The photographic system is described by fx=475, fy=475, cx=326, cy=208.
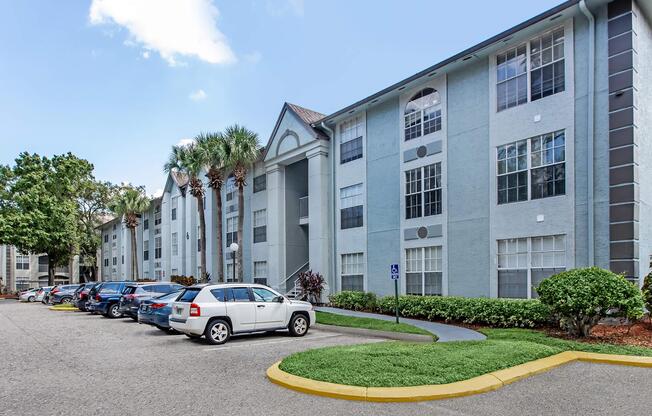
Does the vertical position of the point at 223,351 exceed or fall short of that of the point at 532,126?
it falls short

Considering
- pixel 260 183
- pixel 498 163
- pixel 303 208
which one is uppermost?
pixel 260 183

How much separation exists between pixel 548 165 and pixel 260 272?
1960cm

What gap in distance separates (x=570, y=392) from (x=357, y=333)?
25.6 ft

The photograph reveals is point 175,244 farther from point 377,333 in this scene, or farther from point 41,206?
point 377,333

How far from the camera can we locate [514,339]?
434 inches

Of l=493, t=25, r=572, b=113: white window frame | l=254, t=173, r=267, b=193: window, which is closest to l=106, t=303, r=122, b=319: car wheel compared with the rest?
l=254, t=173, r=267, b=193: window

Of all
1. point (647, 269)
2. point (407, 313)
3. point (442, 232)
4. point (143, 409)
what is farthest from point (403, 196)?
point (143, 409)

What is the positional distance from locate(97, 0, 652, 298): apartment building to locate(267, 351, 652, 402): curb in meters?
6.39

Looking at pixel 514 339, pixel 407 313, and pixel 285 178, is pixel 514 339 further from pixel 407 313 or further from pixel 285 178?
pixel 285 178

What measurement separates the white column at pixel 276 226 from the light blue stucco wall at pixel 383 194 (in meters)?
7.54

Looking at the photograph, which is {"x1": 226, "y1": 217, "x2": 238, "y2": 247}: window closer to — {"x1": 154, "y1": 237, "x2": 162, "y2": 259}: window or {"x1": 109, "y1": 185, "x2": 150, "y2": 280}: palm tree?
{"x1": 154, "y1": 237, "x2": 162, "y2": 259}: window

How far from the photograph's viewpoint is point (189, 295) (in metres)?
12.9

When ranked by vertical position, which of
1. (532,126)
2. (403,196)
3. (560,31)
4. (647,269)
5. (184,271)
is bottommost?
(184,271)

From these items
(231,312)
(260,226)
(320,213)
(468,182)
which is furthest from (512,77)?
(260,226)
